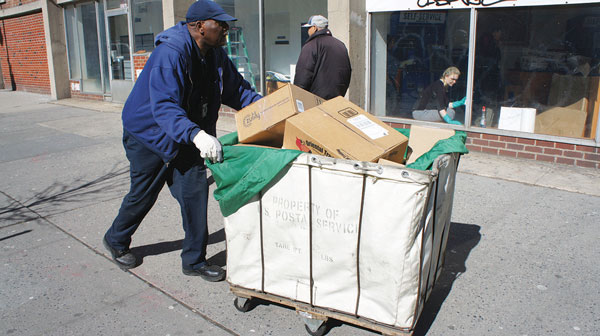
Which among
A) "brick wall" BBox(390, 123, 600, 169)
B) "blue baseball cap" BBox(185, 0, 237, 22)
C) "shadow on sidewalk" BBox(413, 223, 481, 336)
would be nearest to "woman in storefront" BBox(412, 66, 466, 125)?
"brick wall" BBox(390, 123, 600, 169)

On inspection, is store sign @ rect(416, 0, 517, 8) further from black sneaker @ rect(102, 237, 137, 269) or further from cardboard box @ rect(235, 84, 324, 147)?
black sneaker @ rect(102, 237, 137, 269)

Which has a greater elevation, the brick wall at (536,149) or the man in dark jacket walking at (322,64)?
the man in dark jacket walking at (322,64)

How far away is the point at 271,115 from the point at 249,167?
16.1 inches

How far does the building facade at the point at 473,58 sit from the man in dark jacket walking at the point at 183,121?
422cm

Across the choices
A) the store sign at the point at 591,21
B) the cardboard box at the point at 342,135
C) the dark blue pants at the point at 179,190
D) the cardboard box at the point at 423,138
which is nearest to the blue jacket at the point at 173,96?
the dark blue pants at the point at 179,190

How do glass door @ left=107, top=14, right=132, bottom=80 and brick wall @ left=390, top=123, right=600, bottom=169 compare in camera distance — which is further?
glass door @ left=107, top=14, right=132, bottom=80

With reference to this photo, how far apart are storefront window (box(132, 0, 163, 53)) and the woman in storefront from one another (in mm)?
7025

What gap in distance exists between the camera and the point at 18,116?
37.2ft

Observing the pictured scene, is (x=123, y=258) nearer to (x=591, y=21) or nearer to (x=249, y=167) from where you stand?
(x=249, y=167)

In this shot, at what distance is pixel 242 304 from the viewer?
10.0 ft

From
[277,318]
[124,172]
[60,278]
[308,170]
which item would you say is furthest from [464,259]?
[124,172]

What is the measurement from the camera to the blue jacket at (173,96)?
2.94 meters

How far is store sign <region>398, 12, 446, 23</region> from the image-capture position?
7.02 metres

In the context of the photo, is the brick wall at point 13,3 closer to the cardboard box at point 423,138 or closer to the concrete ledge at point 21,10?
the concrete ledge at point 21,10
